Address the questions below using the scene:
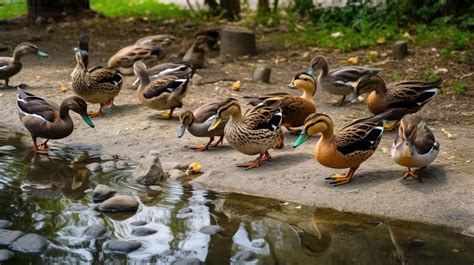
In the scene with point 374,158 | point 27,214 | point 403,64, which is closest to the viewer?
point 27,214

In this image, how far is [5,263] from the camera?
5.65m

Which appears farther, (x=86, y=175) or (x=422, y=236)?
(x=86, y=175)

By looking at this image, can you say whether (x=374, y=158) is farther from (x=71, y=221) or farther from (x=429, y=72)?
(x=429, y=72)

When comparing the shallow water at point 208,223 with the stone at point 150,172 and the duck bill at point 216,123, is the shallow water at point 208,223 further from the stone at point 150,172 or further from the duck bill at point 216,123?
the duck bill at point 216,123

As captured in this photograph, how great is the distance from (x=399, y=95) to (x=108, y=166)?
3.40 metres

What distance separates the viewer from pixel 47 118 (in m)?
8.47

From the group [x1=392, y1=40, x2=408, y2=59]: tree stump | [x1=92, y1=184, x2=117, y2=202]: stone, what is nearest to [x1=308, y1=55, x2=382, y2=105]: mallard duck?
[x1=392, y1=40, x2=408, y2=59]: tree stump

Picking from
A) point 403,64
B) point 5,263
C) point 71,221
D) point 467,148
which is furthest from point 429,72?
point 5,263

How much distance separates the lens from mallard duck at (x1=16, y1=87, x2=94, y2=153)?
333 inches

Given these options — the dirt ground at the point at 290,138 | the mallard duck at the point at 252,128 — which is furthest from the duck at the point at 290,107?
the mallard duck at the point at 252,128

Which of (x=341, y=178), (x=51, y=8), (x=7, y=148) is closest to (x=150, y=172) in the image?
(x=341, y=178)

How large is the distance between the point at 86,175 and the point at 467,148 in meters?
4.03

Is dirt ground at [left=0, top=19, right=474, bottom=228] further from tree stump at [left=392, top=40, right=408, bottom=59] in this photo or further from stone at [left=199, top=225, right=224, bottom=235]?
stone at [left=199, top=225, right=224, bottom=235]

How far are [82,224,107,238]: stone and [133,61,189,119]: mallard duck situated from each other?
10.7 feet
